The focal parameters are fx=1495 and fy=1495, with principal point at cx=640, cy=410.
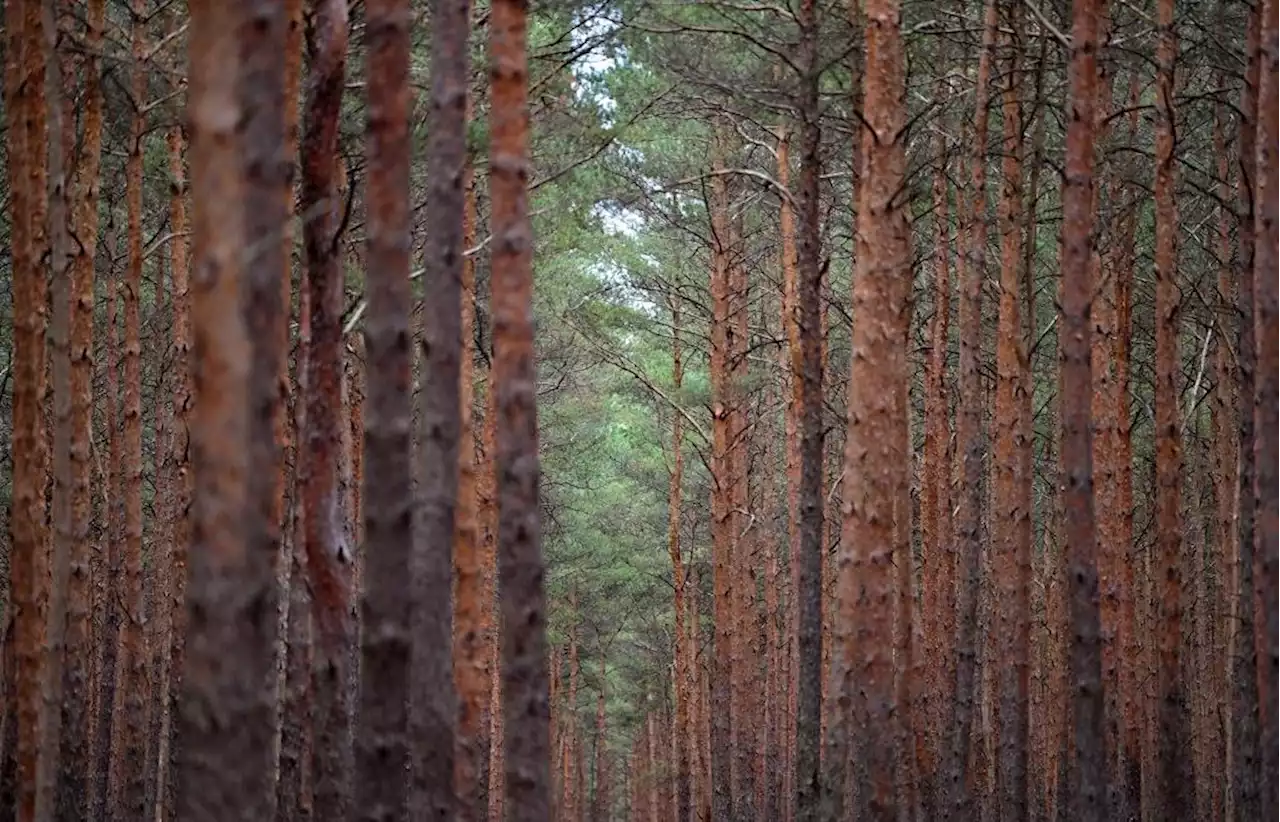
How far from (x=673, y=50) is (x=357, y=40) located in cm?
266

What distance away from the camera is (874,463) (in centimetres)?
969

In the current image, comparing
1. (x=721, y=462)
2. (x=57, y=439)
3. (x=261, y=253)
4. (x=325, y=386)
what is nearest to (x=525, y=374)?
(x=325, y=386)

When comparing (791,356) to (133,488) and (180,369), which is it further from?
(133,488)

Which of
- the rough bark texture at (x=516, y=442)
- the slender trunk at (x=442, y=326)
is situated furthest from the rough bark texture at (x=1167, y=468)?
the slender trunk at (x=442, y=326)

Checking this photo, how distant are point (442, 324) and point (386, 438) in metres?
0.91

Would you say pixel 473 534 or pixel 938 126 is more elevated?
pixel 938 126

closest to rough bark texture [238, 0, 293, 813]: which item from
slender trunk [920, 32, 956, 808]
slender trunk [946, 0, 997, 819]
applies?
slender trunk [946, 0, 997, 819]

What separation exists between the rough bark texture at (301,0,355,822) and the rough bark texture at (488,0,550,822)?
33.0 inches

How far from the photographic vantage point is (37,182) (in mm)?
9070

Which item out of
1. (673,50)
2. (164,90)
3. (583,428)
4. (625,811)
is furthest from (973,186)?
(625,811)

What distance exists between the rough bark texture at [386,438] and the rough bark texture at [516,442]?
25.9 inches

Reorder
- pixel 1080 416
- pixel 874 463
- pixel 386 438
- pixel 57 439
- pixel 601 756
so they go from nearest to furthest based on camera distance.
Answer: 1. pixel 386 438
2. pixel 57 439
3. pixel 874 463
4. pixel 1080 416
5. pixel 601 756

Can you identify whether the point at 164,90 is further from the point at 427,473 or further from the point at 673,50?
the point at 427,473

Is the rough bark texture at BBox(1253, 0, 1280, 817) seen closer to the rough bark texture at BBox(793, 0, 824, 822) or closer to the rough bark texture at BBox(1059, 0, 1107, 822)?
the rough bark texture at BBox(1059, 0, 1107, 822)
